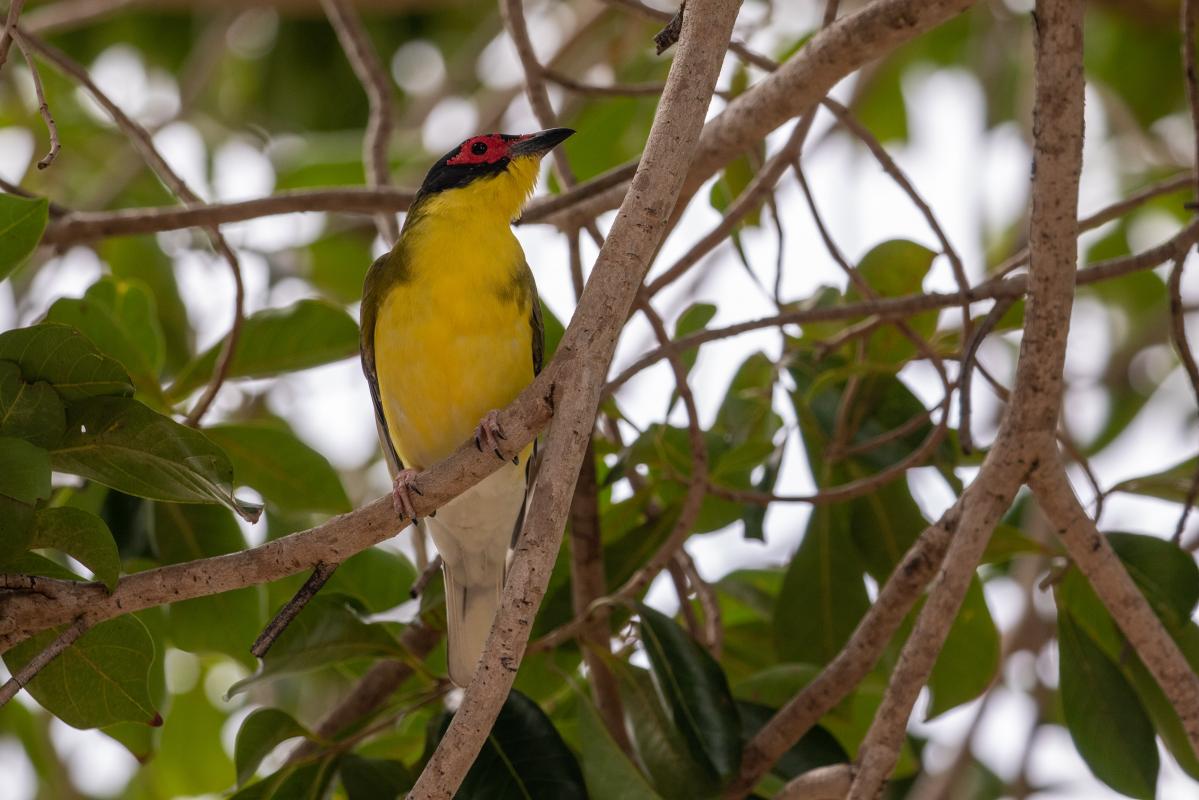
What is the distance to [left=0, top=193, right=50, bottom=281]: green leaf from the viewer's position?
245cm

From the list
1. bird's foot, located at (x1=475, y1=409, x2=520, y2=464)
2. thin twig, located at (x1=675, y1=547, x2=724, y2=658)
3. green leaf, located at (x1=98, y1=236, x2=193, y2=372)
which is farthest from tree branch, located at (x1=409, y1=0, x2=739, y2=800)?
green leaf, located at (x1=98, y1=236, x2=193, y2=372)

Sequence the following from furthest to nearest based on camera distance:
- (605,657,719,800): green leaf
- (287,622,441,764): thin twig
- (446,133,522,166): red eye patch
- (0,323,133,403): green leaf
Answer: (446,133,522,166): red eye patch < (287,622,441,764): thin twig < (605,657,719,800): green leaf < (0,323,133,403): green leaf

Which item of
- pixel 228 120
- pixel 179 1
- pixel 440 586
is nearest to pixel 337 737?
pixel 440 586

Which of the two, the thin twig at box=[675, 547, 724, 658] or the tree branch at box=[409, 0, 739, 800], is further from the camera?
the thin twig at box=[675, 547, 724, 658]

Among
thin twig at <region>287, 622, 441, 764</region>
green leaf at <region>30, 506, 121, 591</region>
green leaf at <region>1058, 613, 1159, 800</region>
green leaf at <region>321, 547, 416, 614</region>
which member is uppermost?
green leaf at <region>321, 547, 416, 614</region>

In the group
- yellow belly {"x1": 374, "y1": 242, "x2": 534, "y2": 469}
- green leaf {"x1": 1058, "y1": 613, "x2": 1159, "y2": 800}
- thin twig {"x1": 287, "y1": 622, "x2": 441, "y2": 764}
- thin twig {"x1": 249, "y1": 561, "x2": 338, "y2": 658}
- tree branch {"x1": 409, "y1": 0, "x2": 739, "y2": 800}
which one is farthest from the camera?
thin twig {"x1": 287, "y1": 622, "x2": 441, "y2": 764}

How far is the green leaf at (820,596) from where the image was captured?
3555mm

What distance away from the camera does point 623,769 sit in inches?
110

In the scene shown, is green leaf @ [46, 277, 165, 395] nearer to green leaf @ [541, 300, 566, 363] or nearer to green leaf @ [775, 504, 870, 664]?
green leaf @ [541, 300, 566, 363]

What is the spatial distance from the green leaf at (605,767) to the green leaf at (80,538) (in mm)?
1023

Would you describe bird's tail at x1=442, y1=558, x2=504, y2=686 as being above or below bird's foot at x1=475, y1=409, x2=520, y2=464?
above

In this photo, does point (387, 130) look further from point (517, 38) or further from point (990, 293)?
point (990, 293)

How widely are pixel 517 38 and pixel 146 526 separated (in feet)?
4.90

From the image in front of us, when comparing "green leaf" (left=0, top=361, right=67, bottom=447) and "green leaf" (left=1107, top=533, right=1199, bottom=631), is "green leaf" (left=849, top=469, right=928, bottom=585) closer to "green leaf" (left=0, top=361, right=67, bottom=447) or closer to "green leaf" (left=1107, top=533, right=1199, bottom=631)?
"green leaf" (left=1107, top=533, right=1199, bottom=631)
